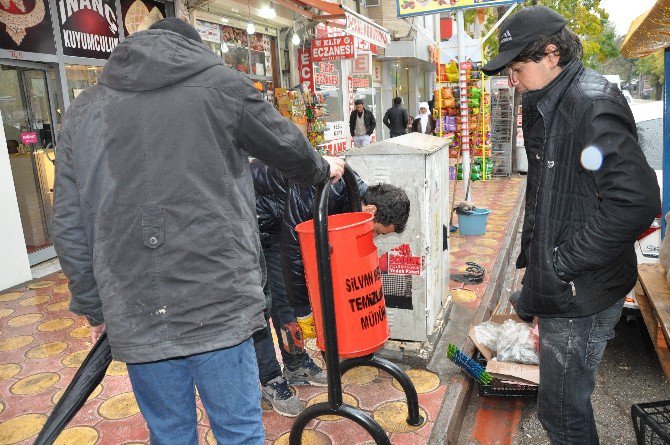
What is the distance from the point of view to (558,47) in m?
1.86

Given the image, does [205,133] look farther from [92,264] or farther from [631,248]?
[631,248]

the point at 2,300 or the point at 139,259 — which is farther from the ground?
the point at 139,259

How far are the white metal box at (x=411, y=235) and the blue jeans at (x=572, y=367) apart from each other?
138 cm

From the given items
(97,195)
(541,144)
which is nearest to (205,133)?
(97,195)

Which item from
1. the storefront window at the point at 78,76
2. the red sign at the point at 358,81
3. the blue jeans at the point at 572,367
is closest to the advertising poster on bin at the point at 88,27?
the storefront window at the point at 78,76

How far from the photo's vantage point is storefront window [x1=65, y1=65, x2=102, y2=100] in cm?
638

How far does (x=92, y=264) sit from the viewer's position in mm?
1654

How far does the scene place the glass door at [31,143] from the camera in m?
5.89

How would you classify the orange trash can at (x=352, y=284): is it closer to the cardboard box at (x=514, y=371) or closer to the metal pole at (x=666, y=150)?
the cardboard box at (x=514, y=371)

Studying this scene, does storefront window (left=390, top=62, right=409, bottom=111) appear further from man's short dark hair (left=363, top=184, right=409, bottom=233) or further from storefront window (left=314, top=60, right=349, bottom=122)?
man's short dark hair (left=363, top=184, right=409, bottom=233)

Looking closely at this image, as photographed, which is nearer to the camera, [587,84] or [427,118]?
[587,84]

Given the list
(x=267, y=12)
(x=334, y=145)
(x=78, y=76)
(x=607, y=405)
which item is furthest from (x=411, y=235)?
(x=334, y=145)

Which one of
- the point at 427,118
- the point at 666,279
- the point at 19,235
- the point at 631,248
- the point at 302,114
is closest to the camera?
the point at 631,248

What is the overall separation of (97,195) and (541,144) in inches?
61.8
